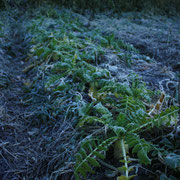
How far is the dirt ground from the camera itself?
1424 mm

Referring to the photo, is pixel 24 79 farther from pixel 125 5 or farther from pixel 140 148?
pixel 125 5

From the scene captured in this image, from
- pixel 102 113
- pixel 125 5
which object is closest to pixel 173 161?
pixel 102 113

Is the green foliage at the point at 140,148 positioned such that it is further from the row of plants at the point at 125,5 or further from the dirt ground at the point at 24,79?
the row of plants at the point at 125,5

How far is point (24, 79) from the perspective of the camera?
97.1 inches

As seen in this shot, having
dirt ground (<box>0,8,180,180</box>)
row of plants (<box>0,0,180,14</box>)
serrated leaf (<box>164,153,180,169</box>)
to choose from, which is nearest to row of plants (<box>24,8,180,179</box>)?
serrated leaf (<box>164,153,180,169</box>)

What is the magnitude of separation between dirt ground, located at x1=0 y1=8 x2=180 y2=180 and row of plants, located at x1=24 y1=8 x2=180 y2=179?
0.15m

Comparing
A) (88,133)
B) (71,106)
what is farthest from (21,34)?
(88,133)

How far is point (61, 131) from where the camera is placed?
153cm

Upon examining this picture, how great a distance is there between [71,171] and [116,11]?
609 centimetres

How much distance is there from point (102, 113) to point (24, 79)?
1492 millimetres

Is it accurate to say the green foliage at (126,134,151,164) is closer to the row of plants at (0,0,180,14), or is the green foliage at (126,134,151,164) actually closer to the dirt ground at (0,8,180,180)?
the dirt ground at (0,8,180,180)

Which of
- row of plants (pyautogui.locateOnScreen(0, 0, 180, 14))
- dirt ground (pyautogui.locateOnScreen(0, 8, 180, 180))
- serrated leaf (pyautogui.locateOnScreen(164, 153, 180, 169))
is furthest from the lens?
row of plants (pyautogui.locateOnScreen(0, 0, 180, 14))

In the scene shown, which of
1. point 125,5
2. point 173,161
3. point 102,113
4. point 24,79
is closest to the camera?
point 173,161

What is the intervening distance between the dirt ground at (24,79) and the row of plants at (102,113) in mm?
153
